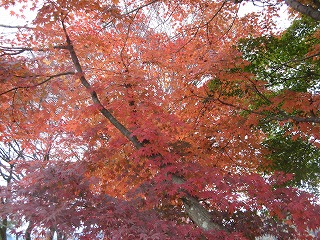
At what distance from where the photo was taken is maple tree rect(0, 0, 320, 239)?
3422 millimetres

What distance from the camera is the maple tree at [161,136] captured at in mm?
3422

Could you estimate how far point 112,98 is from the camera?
5.38 m

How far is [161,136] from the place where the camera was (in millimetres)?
4355

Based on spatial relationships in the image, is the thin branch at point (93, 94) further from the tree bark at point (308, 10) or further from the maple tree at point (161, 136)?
the tree bark at point (308, 10)

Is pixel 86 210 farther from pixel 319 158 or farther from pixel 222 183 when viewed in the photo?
pixel 319 158

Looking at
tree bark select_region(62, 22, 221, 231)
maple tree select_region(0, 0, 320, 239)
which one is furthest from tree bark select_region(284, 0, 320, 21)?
tree bark select_region(62, 22, 221, 231)

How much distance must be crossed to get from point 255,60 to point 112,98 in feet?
10.7

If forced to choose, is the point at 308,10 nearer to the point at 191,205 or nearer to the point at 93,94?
the point at 191,205

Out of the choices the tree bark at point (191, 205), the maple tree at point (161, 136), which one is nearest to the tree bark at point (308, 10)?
the maple tree at point (161, 136)

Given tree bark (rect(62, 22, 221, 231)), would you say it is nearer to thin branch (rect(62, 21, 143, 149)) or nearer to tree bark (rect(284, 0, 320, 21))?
thin branch (rect(62, 21, 143, 149))

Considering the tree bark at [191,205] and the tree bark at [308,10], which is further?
the tree bark at [191,205]

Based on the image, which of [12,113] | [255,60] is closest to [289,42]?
[255,60]

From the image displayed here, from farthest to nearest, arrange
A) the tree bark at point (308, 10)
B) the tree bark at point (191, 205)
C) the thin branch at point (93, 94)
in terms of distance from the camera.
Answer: the thin branch at point (93, 94) → the tree bark at point (191, 205) → the tree bark at point (308, 10)

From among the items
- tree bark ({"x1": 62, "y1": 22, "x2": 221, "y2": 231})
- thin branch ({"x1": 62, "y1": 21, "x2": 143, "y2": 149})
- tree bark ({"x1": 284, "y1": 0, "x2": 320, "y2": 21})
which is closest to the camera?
tree bark ({"x1": 284, "y1": 0, "x2": 320, "y2": 21})
